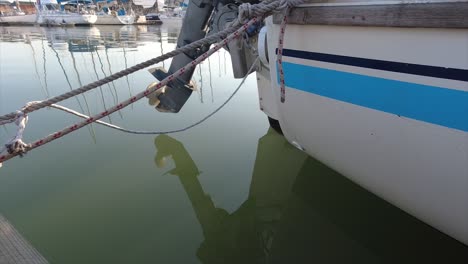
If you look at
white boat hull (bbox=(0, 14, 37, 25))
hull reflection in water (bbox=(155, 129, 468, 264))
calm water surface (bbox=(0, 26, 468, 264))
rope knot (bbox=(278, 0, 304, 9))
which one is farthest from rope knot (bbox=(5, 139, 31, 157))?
white boat hull (bbox=(0, 14, 37, 25))

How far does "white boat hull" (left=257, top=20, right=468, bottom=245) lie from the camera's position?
143 centimetres

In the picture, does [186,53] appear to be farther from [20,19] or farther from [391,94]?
[20,19]

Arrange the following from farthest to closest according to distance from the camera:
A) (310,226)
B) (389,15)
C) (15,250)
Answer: (310,226), (15,250), (389,15)

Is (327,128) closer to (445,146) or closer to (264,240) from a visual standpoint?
(445,146)

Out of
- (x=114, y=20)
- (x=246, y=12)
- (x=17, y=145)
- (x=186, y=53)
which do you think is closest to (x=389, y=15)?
(x=246, y=12)

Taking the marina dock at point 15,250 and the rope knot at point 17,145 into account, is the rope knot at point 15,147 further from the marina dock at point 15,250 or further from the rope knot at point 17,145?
the marina dock at point 15,250

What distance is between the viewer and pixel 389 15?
1.47 m

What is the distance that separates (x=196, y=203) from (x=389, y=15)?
7.33 feet

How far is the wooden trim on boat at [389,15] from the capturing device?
4.31 ft

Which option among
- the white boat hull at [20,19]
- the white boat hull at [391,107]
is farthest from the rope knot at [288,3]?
the white boat hull at [20,19]

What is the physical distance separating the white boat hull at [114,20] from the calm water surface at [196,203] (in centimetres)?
2864

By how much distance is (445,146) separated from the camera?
1.52 meters

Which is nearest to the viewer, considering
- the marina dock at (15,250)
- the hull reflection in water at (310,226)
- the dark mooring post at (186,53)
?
the marina dock at (15,250)

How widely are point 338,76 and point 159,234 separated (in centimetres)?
180
